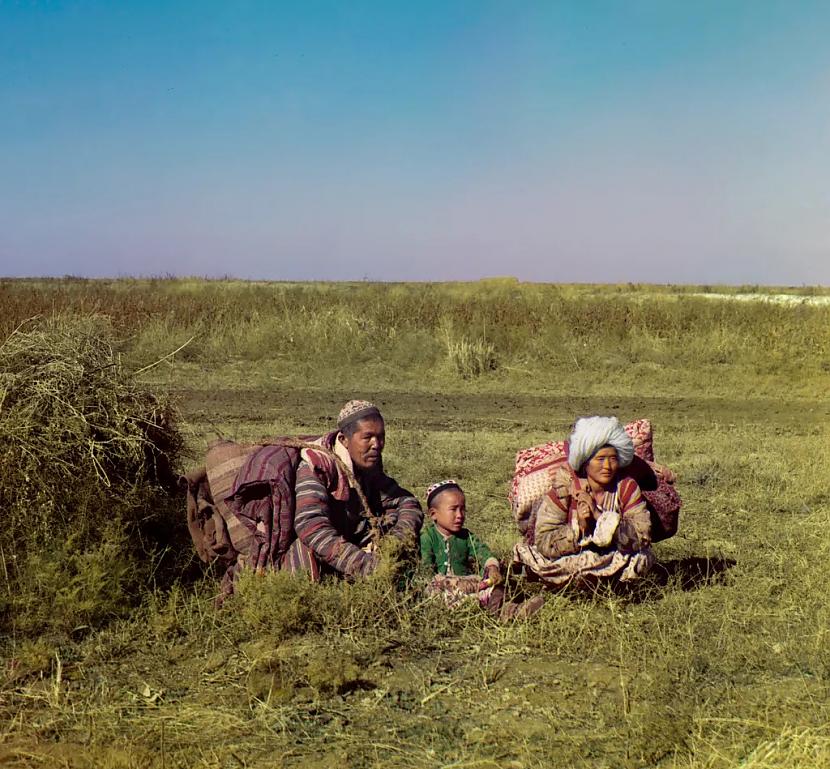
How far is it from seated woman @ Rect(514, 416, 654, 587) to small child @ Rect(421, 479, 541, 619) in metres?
0.22

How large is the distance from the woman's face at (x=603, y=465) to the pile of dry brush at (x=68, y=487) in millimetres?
2319

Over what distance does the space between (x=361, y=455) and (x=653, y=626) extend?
5.64 ft

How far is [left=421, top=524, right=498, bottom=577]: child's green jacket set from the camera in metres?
5.09

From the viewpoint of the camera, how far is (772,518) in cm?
726

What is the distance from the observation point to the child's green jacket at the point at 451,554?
5094mm

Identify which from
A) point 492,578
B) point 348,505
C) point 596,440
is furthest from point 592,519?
point 348,505

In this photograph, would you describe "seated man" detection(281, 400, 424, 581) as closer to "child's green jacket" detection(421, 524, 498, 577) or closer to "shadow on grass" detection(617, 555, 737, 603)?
"child's green jacket" detection(421, 524, 498, 577)

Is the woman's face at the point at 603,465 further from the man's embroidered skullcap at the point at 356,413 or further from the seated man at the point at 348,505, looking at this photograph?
the man's embroidered skullcap at the point at 356,413

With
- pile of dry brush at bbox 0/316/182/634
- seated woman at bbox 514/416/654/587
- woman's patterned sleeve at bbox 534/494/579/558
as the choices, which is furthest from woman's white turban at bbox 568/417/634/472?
pile of dry brush at bbox 0/316/182/634

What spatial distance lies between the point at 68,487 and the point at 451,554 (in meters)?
1.99

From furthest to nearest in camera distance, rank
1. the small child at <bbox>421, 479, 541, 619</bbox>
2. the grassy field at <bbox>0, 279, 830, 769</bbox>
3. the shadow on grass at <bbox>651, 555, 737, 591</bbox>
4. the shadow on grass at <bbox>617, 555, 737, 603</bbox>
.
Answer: the shadow on grass at <bbox>651, 555, 737, 591</bbox> < the shadow on grass at <bbox>617, 555, 737, 603</bbox> < the small child at <bbox>421, 479, 541, 619</bbox> < the grassy field at <bbox>0, 279, 830, 769</bbox>

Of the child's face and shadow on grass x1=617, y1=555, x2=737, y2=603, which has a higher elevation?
the child's face

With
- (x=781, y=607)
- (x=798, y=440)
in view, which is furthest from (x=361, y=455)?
(x=798, y=440)

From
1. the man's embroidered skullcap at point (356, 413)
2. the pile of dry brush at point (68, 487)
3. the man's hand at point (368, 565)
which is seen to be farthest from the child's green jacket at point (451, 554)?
the pile of dry brush at point (68, 487)
